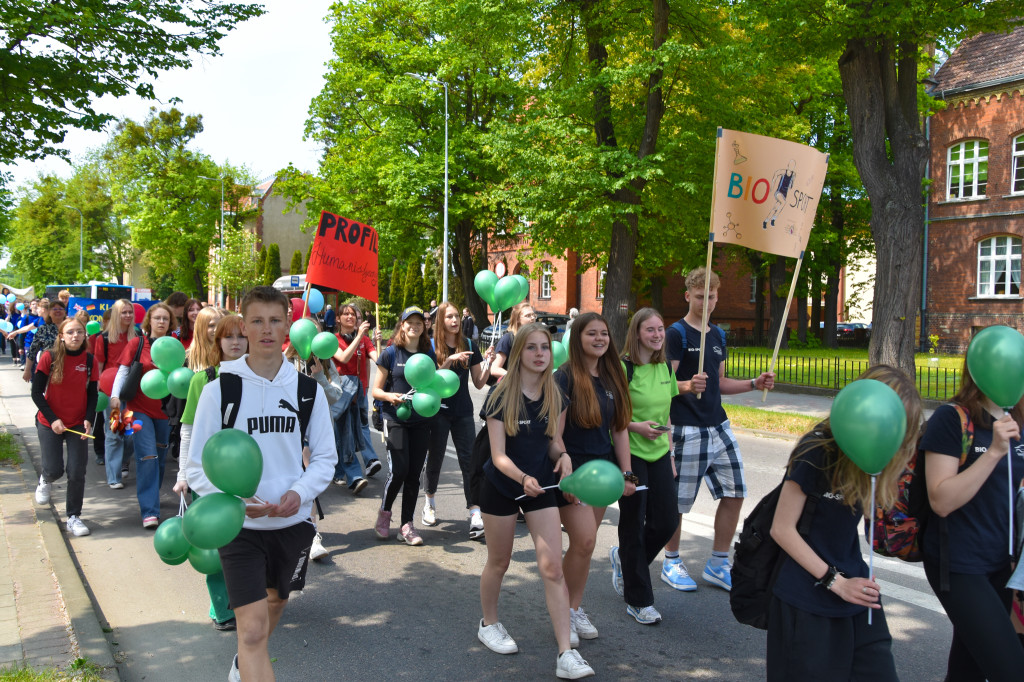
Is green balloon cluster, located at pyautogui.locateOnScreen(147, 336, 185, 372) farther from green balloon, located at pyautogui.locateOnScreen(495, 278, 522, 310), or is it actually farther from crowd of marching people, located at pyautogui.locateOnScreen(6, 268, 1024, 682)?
green balloon, located at pyautogui.locateOnScreen(495, 278, 522, 310)

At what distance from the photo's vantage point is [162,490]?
8180 millimetres

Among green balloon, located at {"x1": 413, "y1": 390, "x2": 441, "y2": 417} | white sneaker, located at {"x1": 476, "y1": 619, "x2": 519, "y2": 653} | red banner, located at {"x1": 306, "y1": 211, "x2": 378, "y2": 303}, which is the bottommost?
white sneaker, located at {"x1": 476, "y1": 619, "x2": 519, "y2": 653}

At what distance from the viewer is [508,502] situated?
413 cm

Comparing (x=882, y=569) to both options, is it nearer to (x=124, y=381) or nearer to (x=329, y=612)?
(x=329, y=612)

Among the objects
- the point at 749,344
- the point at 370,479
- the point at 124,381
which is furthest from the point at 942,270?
the point at 124,381

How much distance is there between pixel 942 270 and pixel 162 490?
3112cm

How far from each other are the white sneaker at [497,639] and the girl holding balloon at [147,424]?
146 inches

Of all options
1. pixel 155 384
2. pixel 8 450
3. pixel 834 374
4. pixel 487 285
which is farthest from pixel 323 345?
pixel 834 374

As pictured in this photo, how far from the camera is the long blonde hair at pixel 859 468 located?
2707mm

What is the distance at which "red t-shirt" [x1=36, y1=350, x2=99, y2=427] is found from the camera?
6.53 m

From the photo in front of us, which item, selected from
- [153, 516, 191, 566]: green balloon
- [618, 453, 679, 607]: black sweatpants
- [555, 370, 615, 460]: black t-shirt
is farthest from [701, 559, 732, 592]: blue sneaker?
[153, 516, 191, 566]: green balloon

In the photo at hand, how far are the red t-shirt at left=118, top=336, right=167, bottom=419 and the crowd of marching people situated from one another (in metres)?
Answer: 0.02

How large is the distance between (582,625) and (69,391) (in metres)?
4.75

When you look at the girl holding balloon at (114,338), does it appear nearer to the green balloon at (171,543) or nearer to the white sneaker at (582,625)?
the green balloon at (171,543)
